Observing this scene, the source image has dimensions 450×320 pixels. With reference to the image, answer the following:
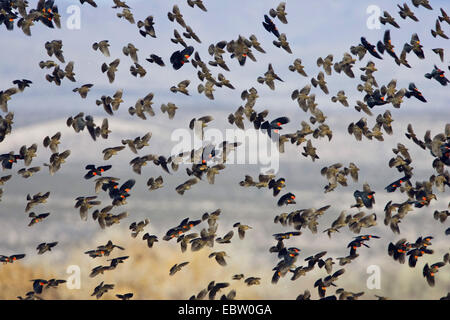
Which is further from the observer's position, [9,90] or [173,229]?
[9,90]

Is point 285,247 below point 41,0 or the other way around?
below

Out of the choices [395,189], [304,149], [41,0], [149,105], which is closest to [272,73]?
[304,149]

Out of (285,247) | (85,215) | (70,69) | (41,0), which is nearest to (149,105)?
(70,69)

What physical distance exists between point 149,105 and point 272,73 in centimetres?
710

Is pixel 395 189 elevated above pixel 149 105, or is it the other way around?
pixel 149 105

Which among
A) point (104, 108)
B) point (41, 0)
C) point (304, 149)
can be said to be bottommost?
point (304, 149)

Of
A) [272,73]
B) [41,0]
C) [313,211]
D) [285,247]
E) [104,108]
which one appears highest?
[41,0]

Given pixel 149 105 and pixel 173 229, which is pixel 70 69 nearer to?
pixel 149 105

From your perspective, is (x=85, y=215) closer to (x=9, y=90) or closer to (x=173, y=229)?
(x=173, y=229)

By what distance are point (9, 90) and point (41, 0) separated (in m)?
5.39

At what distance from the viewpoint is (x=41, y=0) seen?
101 feet

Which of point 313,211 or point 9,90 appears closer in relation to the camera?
point 313,211

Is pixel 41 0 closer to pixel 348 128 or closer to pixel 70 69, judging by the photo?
pixel 70 69

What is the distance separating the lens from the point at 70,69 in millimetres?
30094
